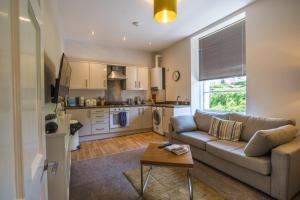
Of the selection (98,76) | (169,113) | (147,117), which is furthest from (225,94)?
(98,76)

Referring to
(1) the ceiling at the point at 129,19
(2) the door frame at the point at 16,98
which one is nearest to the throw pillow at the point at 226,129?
(1) the ceiling at the point at 129,19

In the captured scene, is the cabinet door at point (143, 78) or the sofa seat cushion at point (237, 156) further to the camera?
the cabinet door at point (143, 78)

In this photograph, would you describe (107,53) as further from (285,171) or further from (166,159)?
(285,171)

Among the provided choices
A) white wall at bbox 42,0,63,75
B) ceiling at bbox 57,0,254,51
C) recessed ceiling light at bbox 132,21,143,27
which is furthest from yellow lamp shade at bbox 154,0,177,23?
recessed ceiling light at bbox 132,21,143,27

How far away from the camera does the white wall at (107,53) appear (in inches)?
180

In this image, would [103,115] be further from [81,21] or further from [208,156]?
[208,156]

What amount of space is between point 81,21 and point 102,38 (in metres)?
1.00

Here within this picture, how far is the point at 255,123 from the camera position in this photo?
8.33 ft

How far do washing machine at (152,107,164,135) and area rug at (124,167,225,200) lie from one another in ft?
7.25

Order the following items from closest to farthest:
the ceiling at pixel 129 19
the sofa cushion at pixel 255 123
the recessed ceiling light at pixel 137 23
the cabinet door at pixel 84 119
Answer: the sofa cushion at pixel 255 123 < the ceiling at pixel 129 19 < the recessed ceiling light at pixel 137 23 < the cabinet door at pixel 84 119

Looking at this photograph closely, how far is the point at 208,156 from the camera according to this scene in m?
2.60

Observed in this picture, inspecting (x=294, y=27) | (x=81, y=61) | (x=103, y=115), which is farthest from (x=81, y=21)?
(x=294, y=27)

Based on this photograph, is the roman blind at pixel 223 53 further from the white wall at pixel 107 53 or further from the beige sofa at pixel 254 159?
the white wall at pixel 107 53

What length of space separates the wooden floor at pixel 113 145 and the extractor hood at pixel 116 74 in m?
1.79
